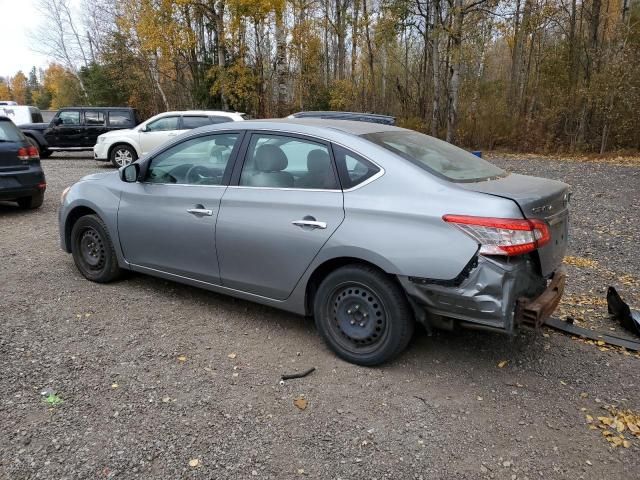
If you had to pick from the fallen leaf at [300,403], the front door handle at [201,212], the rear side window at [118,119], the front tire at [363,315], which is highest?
the rear side window at [118,119]

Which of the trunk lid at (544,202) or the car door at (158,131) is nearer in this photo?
the trunk lid at (544,202)

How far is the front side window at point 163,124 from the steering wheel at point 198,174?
10217 millimetres

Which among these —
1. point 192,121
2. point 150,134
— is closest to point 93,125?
point 150,134

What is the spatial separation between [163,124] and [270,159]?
36.5 feet

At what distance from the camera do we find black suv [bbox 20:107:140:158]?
17.0 meters

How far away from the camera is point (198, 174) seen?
4.16m

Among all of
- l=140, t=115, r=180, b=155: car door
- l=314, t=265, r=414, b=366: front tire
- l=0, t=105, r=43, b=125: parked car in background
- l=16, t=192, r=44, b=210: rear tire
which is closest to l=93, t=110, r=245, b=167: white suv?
l=140, t=115, r=180, b=155: car door

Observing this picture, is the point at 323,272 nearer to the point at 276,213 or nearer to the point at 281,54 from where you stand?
the point at 276,213

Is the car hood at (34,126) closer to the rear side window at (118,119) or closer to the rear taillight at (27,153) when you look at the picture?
the rear side window at (118,119)

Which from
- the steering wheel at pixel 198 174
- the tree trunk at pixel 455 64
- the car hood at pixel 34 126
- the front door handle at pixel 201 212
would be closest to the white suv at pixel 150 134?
the car hood at pixel 34 126

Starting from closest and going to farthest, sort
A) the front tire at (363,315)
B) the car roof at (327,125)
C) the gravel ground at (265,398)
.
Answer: the gravel ground at (265,398)
the front tire at (363,315)
the car roof at (327,125)

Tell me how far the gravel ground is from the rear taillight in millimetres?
4080

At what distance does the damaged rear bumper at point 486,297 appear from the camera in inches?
113

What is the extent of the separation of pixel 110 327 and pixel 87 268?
1.25 m
